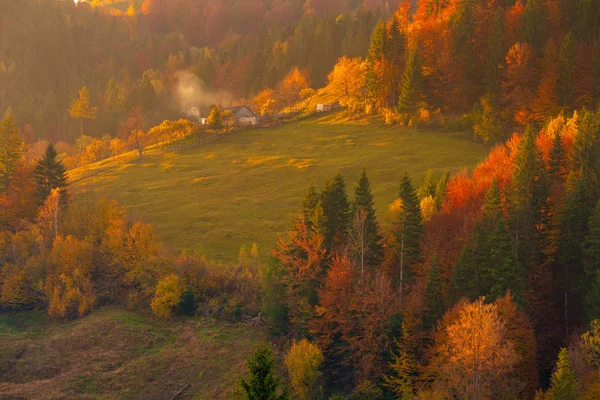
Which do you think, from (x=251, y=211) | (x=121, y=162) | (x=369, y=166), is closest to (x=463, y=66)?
(x=369, y=166)

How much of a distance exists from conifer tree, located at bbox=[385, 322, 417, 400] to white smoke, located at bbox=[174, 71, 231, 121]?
12098 centimetres

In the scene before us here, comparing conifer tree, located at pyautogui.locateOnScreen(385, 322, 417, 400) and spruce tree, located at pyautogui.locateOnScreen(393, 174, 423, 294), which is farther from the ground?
spruce tree, located at pyautogui.locateOnScreen(393, 174, 423, 294)

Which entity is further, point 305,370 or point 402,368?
point 305,370

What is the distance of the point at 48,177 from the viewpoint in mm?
77562

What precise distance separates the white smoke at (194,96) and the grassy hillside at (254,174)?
53322 mm

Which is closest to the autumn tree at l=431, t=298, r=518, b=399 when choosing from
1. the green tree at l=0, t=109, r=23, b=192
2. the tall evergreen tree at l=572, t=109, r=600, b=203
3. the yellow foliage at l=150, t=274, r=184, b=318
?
the tall evergreen tree at l=572, t=109, r=600, b=203

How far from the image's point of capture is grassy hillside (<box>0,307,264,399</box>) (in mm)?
47500

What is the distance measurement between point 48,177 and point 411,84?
59882 millimetres

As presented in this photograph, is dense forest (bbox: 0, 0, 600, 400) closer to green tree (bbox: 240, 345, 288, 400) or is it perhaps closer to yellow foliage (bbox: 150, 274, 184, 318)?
green tree (bbox: 240, 345, 288, 400)

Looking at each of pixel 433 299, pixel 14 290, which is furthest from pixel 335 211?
pixel 14 290

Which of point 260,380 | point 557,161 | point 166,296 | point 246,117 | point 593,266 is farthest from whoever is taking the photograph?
point 246,117

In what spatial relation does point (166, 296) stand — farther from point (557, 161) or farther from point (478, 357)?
point (557, 161)

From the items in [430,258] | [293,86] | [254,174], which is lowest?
[430,258]

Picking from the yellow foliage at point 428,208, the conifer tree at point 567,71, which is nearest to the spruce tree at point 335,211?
the yellow foliage at point 428,208
